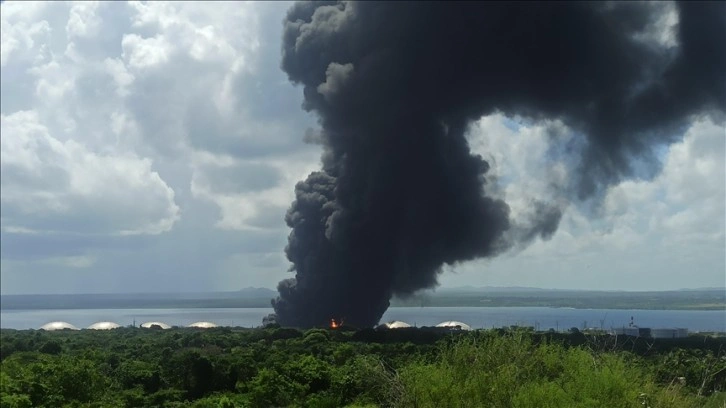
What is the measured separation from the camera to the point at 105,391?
22219mm

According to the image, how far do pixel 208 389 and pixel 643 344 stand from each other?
73.0 feet

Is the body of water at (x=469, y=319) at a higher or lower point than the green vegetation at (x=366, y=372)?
higher

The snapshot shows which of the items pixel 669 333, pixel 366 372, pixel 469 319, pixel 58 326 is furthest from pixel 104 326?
pixel 469 319

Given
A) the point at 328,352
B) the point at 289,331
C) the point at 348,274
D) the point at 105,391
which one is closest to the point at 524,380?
the point at 105,391

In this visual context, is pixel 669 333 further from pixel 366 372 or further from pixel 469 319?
pixel 469 319

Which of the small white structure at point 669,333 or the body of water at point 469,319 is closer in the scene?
the small white structure at point 669,333

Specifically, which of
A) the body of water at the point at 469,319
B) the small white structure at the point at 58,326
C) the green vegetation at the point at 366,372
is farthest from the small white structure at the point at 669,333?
the small white structure at the point at 58,326

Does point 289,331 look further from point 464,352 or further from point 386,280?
point 464,352

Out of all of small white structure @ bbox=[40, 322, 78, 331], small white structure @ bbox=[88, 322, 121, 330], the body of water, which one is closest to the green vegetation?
the body of water

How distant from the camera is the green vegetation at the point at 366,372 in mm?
14281

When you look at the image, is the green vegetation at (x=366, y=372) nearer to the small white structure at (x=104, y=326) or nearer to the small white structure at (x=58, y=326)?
the small white structure at (x=58, y=326)

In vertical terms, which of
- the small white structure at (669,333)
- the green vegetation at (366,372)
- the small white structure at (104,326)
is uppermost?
the small white structure at (104,326)

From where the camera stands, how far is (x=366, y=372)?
2227cm

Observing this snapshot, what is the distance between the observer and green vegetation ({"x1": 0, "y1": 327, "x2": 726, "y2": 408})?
46.9ft
